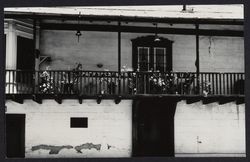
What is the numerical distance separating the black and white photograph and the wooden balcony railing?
50 mm

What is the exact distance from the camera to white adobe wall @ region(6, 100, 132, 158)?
888 inches

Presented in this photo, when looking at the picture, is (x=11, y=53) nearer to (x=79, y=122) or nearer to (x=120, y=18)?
(x=79, y=122)

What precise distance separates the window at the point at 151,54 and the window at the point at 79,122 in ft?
12.1

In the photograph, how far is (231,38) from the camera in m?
25.1

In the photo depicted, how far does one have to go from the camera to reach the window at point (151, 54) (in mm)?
24188

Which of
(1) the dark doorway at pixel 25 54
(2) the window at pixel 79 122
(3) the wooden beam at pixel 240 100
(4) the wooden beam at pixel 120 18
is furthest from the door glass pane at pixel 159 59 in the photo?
(1) the dark doorway at pixel 25 54

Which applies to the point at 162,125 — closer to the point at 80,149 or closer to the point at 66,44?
the point at 80,149

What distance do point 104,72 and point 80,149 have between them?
3.79 m

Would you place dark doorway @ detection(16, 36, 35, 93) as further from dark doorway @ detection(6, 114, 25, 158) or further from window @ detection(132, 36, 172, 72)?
window @ detection(132, 36, 172, 72)

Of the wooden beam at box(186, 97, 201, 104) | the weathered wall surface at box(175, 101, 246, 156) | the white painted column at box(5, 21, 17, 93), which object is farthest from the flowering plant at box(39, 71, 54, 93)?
the wooden beam at box(186, 97, 201, 104)

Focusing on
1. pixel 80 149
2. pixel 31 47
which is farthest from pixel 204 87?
pixel 31 47

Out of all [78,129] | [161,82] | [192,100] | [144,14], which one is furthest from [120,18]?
[78,129]

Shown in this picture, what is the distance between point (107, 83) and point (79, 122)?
7.47 feet

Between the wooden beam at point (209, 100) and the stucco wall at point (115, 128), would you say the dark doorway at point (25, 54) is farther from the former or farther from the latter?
the wooden beam at point (209, 100)
